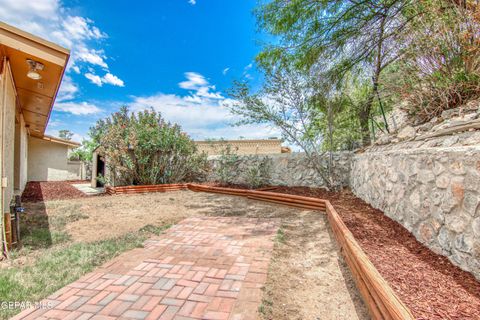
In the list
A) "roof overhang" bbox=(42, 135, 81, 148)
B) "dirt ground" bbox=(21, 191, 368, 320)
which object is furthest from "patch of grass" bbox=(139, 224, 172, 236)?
"roof overhang" bbox=(42, 135, 81, 148)

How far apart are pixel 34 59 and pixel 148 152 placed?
224 inches

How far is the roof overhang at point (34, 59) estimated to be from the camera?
3.29m

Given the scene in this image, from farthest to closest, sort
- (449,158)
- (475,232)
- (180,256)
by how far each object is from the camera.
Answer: (180,256) < (449,158) < (475,232)

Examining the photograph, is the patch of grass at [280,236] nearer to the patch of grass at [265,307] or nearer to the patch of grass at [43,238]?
the patch of grass at [265,307]

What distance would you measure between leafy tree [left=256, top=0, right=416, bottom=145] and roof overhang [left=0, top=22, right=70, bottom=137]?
16.0 ft

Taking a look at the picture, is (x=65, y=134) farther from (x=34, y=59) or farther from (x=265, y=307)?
(x=265, y=307)

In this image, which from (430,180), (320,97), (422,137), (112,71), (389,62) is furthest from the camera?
(112,71)

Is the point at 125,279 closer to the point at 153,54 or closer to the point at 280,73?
the point at 280,73

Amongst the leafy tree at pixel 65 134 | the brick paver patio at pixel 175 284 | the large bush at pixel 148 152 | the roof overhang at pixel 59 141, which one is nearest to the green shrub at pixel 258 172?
the large bush at pixel 148 152

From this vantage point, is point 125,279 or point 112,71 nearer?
point 125,279

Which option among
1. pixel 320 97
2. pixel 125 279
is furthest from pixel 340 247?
pixel 320 97

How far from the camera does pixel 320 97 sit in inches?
266

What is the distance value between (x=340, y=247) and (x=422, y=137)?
2.10m

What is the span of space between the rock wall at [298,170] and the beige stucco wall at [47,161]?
11.7 metres
